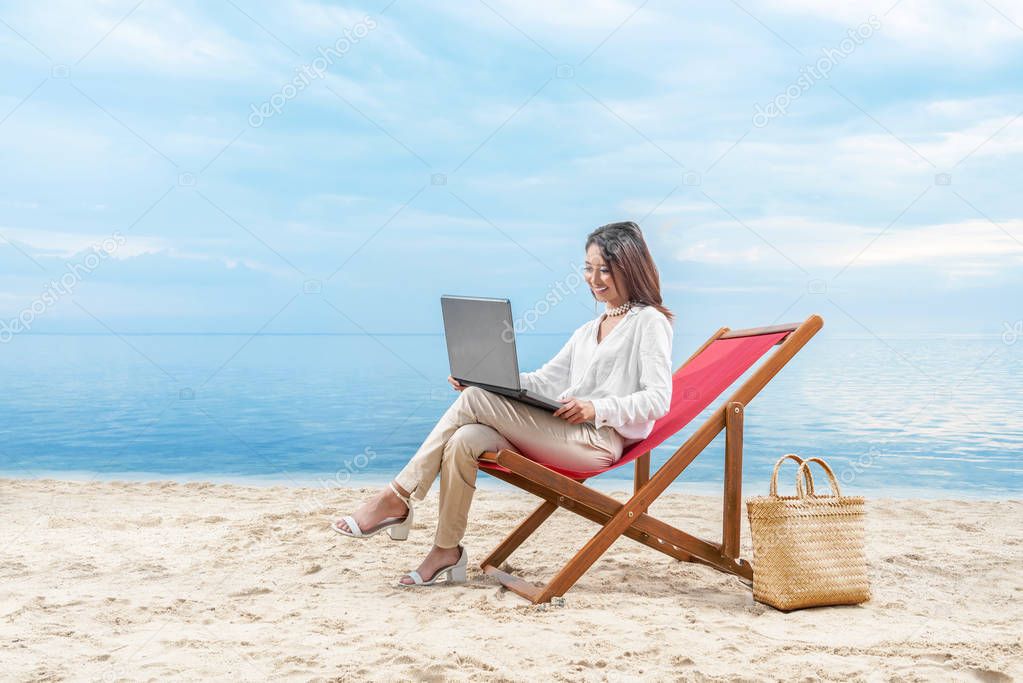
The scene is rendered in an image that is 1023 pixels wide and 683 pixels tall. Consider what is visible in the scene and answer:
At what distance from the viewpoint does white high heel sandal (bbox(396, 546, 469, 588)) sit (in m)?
3.15

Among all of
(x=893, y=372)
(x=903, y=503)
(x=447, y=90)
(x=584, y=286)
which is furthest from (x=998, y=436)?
(x=893, y=372)

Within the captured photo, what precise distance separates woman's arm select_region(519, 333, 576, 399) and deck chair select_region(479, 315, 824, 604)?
1.34 feet

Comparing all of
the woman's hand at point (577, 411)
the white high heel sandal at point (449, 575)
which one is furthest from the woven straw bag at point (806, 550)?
the white high heel sandal at point (449, 575)

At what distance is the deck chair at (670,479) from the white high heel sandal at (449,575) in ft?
0.46

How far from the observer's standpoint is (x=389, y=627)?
265 cm

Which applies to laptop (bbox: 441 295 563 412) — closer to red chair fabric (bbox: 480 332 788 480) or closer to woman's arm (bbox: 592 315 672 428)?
woman's arm (bbox: 592 315 672 428)

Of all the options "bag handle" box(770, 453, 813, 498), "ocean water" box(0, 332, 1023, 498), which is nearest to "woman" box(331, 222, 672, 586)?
"bag handle" box(770, 453, 813, 498)

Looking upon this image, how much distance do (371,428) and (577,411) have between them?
8608mm

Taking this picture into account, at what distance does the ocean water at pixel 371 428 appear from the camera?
7559 mm

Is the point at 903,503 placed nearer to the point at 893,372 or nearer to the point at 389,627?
the point at 389,627

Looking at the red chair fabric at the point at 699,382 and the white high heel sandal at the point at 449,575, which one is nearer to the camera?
the red chair fabric at the point at 699,382

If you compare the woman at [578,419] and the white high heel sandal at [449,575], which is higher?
the woman at [578,419]

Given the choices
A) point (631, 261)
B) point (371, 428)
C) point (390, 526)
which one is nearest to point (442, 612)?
point (390, 526)

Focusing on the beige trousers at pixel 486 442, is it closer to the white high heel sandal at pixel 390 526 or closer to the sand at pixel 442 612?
the white high heel sandal at pixel 390 526
